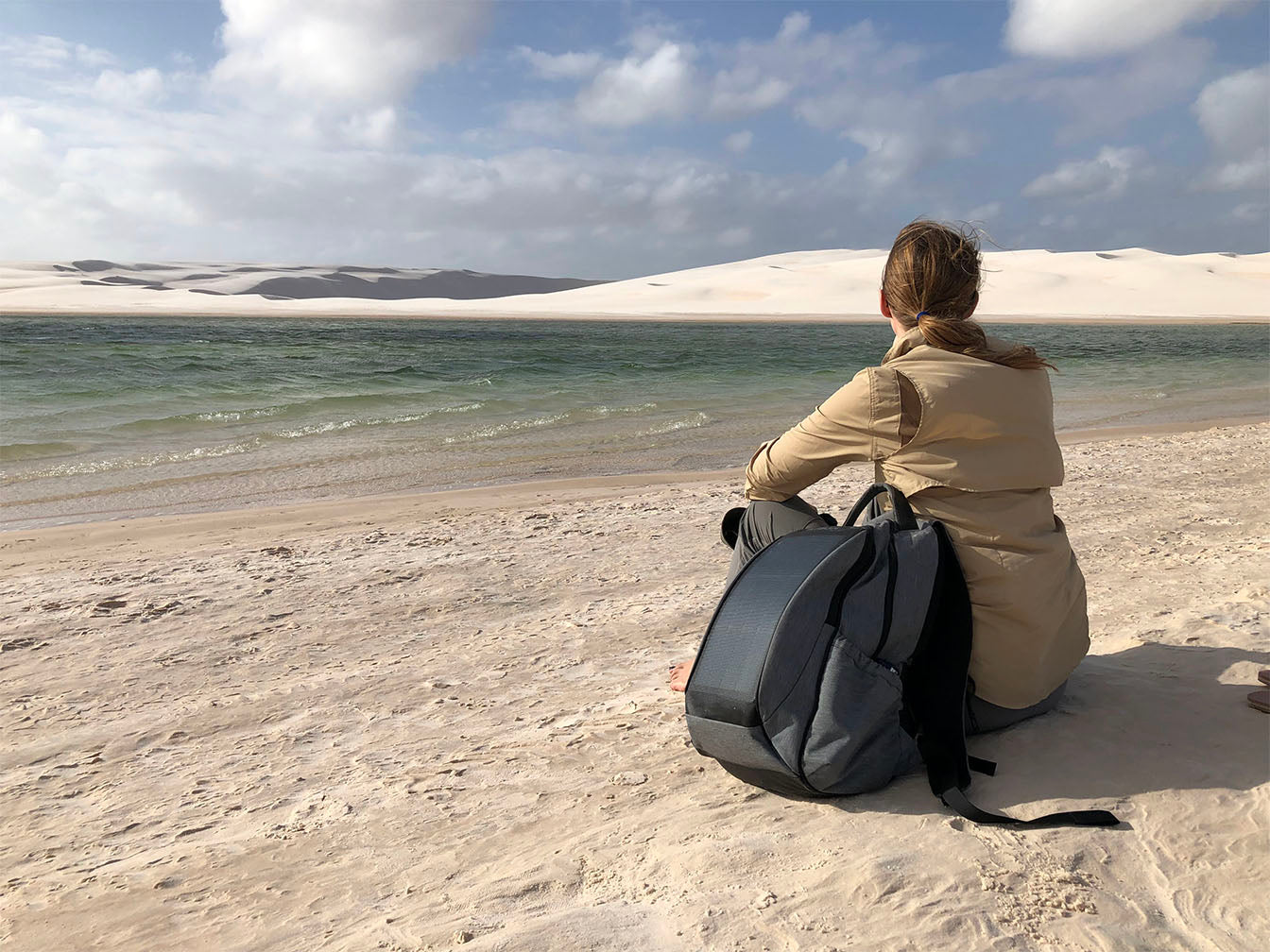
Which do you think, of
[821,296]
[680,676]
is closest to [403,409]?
[680,676]

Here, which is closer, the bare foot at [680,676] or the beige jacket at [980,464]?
the beige jacket at [980,464]

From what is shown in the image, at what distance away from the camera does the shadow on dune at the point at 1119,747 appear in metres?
2.08

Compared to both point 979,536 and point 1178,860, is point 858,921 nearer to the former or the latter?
point 1178,860

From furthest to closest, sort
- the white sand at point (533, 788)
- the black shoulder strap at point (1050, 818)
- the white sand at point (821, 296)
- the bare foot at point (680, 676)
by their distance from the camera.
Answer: the white sand at point (821, 296) < the bare foot at point (680, 676) < the black shoulder strap at point (1050, 818) < the white sand at point (533, 788)

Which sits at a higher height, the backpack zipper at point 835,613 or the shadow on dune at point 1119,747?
the backpack zipper at point 835,613

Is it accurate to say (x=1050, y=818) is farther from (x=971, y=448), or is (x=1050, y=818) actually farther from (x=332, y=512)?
(x=332, y=512)

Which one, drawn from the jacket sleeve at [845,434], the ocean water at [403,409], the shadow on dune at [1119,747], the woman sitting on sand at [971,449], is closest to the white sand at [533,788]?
the shadow on dune at [1119,747]

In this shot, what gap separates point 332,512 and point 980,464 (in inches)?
204

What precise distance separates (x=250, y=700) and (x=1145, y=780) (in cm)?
255

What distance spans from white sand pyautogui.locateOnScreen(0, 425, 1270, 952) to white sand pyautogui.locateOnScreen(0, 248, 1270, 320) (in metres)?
49.3

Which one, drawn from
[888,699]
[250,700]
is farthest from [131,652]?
[888,699]

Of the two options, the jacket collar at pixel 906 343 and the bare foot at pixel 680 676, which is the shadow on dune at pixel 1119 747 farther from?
the jacket collar at pixel 906 343

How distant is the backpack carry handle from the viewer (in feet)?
6.91

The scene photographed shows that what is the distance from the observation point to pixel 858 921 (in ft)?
5.46
